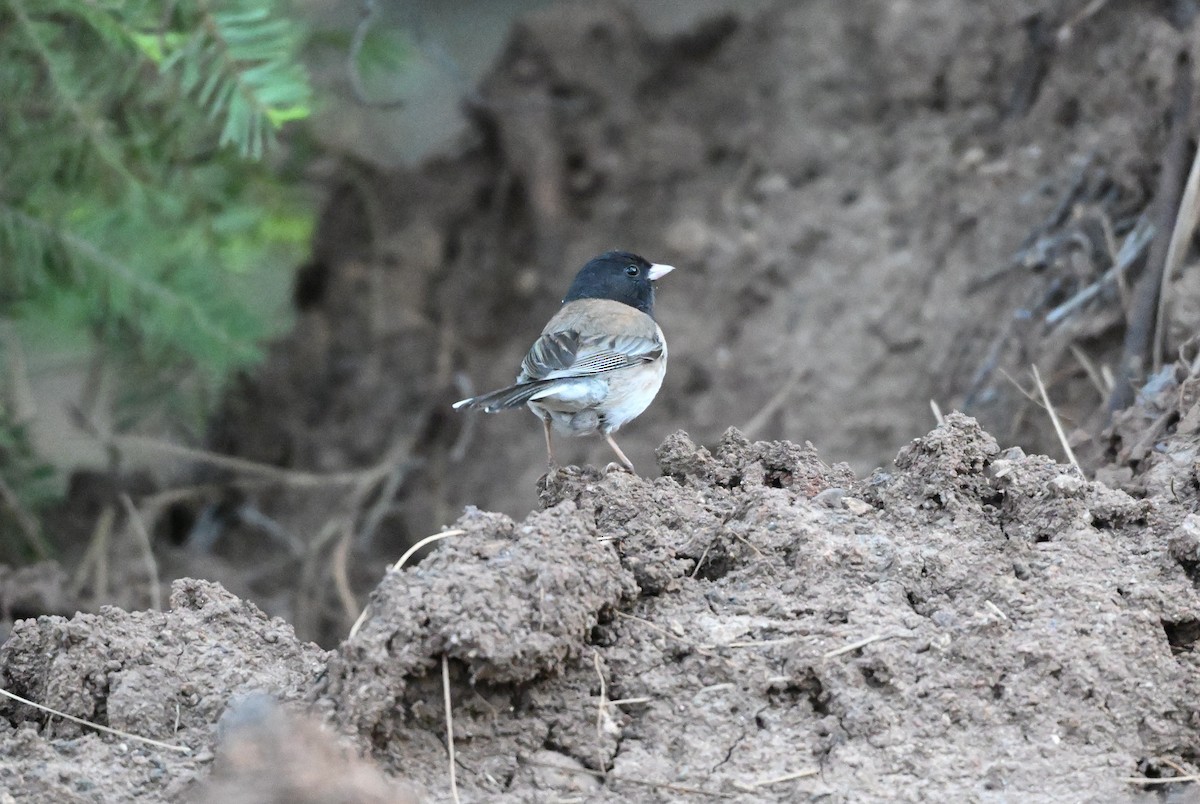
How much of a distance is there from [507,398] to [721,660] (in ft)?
4.99

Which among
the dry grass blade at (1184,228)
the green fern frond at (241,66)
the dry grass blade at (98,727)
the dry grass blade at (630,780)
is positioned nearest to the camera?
the dry grass blade at (630,780)

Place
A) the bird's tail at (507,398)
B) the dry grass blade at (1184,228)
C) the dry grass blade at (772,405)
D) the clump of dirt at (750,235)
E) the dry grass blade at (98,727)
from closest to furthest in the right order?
1. the dry grass blade at (98,727)
2. the bird's tail at (507,398)
3. the dry grass blade at (1184,228)
4. the clump of dirt at (750,235)
5. the dry grass blade at (772,405)

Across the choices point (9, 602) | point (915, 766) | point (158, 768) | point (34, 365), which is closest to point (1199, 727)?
point (915, 766)

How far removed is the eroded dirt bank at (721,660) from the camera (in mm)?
2246

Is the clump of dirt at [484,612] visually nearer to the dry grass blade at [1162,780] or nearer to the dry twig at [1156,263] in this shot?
the dry grass blade at [1162,780]

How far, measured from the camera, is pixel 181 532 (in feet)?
20.7

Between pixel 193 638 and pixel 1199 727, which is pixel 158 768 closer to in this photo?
pixel 193 638

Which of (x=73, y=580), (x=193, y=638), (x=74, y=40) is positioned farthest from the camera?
(x=73, y=580)

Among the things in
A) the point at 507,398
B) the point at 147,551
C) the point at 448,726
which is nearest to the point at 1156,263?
the point at 507,398

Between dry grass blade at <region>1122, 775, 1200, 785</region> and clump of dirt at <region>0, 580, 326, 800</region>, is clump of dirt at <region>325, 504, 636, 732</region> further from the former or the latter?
dry grass blade at <region>1122, 775, 1200, 785</region>

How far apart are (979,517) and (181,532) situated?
454cm

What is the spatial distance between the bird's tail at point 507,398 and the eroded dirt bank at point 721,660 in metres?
0.90

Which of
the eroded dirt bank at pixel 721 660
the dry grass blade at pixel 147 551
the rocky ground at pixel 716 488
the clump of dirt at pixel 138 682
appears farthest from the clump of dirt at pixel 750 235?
the clump of dirt at pixel 138 682

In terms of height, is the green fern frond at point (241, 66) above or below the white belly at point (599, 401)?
above
